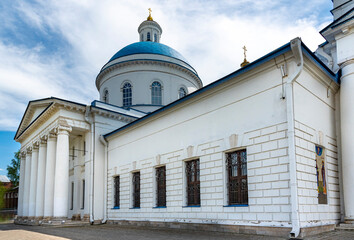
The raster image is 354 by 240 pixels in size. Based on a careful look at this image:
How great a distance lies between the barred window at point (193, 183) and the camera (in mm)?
13547

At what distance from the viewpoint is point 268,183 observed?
413 inches

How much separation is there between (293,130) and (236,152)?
2563mm

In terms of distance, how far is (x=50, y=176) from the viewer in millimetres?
20516

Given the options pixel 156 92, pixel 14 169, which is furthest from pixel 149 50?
pixel 14 169

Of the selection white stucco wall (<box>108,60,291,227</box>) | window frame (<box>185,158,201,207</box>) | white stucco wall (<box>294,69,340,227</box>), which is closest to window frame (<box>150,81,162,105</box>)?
white stucco wall (<box>108,60,291,227</box>)

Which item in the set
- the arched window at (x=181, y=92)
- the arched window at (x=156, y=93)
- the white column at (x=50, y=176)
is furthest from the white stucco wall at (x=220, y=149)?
the arched window at (x=181, y=92)

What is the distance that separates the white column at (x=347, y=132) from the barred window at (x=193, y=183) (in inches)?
214

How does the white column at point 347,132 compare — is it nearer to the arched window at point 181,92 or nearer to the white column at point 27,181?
the arched window at point 181,92

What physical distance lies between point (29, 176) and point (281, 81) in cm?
2182

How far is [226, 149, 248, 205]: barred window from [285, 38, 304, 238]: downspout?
79.9 inches

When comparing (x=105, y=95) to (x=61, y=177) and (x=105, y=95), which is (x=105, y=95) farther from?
(x=61, y=177)

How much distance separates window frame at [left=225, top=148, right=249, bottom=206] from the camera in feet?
37.8

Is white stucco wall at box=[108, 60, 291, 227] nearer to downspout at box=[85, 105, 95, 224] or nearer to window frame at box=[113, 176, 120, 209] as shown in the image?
window frame at box=[113, 176, 120, 209]

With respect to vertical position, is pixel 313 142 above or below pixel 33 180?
Answer: above
